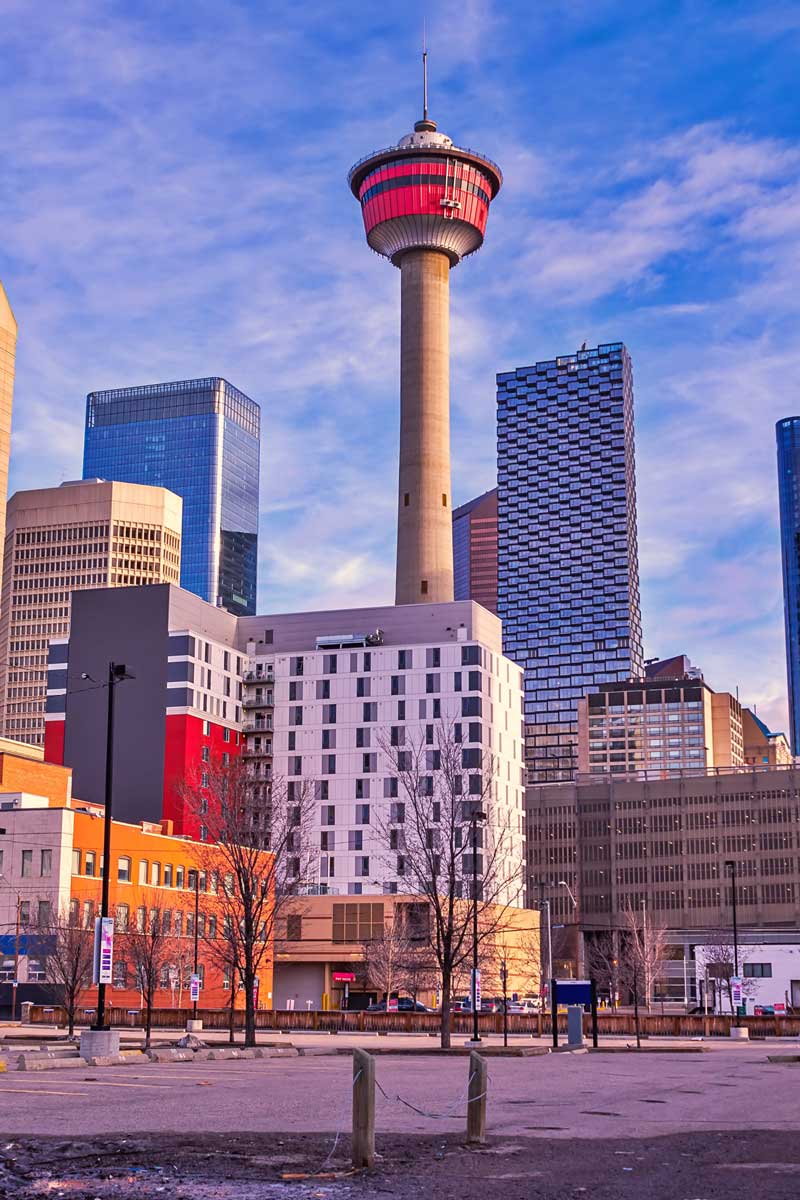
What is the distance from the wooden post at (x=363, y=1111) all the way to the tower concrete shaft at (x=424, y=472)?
546ft

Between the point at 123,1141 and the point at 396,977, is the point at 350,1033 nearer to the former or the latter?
the point at 396,977

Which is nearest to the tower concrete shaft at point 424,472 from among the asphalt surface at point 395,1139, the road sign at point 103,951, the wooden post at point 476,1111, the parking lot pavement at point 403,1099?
the road sign at point 103,951

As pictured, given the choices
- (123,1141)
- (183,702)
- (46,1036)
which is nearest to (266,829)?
(46,1036)

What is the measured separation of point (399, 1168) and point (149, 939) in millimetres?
72779

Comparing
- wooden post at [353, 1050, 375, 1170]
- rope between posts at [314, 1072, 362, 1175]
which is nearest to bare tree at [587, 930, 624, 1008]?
rope between posts at [314, 1072, 362, 1175]

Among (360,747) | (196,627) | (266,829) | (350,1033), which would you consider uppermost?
(196,627)

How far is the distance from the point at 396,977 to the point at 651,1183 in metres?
117

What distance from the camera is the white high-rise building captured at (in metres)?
157

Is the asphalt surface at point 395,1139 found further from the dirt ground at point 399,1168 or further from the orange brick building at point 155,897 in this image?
the orange brick building at point 155,897

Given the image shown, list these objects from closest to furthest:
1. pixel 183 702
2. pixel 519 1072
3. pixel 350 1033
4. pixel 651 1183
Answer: pixel 651 1183, pixel 519 1072, pixel 350 1033, pixel 183 702

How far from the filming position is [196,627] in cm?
16262

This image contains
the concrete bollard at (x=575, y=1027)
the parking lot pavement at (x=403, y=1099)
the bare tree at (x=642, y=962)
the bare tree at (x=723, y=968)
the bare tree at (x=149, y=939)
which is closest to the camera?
the parking lot pavement at (x=403, y=1099)

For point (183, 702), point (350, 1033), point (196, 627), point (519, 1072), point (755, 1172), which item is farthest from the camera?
point (196, 627)

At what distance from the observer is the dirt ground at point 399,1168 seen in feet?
44.4
